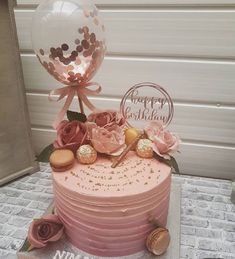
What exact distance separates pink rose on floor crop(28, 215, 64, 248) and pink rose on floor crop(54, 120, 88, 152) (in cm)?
16

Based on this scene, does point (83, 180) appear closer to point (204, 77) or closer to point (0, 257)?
point (0, 257)

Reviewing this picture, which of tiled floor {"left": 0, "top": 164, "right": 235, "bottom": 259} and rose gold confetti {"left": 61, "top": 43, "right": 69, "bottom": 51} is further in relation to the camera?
tiled floor {"left": 0, "top": 164, "right": 235, "bottom": 259}

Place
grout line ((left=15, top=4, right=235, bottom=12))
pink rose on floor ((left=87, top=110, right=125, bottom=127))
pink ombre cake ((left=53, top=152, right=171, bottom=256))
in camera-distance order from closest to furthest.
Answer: pink ombre cake ((left=53, top=152, right=171, bottom=256)) < pink rose on floor ((left=87, top=110, right=125, bottom=127)) < grout line ((left=15, top=4, right=235, bottom=12))

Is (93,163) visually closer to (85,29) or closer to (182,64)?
(85,29)

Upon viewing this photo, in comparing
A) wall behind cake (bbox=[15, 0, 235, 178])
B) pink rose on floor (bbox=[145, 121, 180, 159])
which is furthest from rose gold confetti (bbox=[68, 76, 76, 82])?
wall behind cake (bbox=[15, 0, 235, 178])

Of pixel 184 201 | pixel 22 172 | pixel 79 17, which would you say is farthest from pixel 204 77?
pixel 22 172

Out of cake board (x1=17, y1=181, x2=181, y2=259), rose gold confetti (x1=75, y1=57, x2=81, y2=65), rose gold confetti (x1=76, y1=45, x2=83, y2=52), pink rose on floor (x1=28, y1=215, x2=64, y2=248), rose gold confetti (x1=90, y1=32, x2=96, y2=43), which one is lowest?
cake board (x1=17, y1=181, x2=181, y2=259)

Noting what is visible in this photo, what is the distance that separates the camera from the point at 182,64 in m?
0.93

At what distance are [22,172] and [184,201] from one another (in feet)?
1.63

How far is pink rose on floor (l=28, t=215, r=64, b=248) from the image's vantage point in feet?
2.18

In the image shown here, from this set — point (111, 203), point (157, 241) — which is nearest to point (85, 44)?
point (111, 203)

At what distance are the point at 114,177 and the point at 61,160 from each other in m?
0.11

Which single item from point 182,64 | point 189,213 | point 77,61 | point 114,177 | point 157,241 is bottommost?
point 189,213

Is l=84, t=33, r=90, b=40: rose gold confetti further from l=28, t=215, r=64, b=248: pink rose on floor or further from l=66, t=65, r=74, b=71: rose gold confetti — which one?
l=28, t=215, r=64, b=248: pink rose on floor
